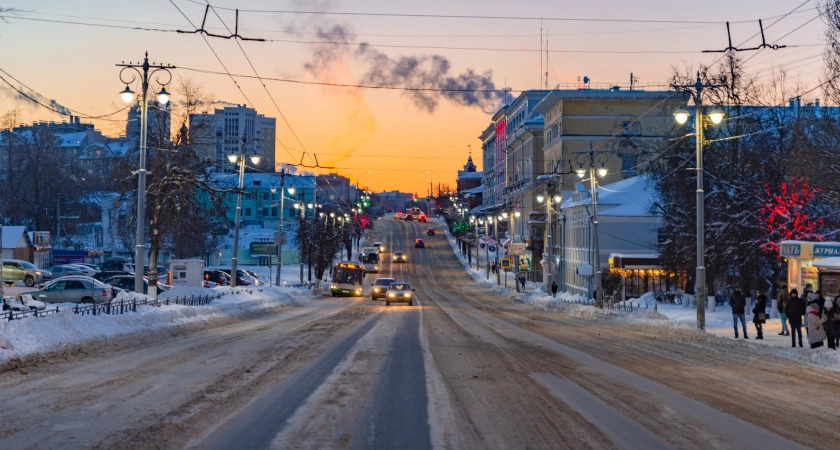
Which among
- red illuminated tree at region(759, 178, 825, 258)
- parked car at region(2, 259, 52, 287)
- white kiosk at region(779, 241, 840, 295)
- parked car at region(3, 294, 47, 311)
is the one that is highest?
red illuminated tree at region(759, 178, 825, 258)

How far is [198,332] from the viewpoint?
27500 mm

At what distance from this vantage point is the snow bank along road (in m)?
9.98

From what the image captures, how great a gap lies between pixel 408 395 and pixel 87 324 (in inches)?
479

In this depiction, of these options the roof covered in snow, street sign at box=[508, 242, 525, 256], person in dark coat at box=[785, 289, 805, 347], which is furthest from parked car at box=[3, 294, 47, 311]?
street sign at box=[508, 242, 525, 256]

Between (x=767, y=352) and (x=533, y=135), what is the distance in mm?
90893

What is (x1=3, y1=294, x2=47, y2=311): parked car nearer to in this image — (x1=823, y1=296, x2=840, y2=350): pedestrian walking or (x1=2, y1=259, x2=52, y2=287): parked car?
(x1=823, y1=296, x2=840, y2=350): pedestrian walking

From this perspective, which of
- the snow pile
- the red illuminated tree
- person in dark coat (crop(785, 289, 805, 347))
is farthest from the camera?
the red illuminated tree

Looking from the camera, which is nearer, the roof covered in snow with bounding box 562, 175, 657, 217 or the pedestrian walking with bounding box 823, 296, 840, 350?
the pedestrian walking with bounding box 823, 296, 840, 350

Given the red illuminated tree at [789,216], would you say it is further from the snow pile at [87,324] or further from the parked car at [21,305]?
the parked car at [21,305]

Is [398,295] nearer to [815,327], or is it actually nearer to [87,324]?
[87,324]

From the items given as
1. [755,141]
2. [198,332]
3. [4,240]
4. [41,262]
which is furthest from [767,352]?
[41,262]

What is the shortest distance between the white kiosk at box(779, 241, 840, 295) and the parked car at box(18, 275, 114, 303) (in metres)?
26.8

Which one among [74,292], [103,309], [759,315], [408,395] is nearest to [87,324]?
[103,309]

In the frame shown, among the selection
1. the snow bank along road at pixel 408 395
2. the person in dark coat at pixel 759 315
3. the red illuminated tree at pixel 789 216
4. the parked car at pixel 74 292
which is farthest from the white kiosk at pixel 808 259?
the parked car at pixel 74 292
